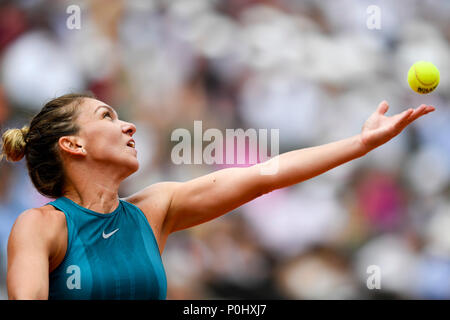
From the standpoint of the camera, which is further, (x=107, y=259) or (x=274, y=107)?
(x=274, y=107)

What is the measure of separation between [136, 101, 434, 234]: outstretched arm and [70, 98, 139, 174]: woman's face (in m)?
0.21

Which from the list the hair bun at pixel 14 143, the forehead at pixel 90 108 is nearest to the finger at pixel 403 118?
the forehead at pixel 90 108

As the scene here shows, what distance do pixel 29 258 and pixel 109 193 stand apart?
1.42 feet

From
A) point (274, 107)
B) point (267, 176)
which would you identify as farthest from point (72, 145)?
point (274, 107)

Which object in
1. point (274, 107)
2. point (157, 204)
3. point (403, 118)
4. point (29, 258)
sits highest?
point (274, 107)

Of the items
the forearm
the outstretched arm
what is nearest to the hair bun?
the outstretched arm

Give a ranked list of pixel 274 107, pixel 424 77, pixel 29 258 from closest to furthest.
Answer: pixel 29 258, pixel 424 77, pixel 274 107

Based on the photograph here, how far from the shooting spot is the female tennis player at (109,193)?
69.2 inches

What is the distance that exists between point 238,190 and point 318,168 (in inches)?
11.4

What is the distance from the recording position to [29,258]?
160 cm

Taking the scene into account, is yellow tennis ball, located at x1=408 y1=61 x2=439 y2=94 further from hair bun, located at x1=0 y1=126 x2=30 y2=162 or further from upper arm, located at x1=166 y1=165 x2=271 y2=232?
hair bun, located at x1=0 y1=126 x2=30 y2=162

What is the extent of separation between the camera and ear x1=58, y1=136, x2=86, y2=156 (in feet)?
6.49

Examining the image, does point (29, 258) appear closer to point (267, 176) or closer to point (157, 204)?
point (157, 204)

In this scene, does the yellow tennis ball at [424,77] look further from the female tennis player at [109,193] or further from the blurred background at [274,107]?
the blurred background at [274,107]
